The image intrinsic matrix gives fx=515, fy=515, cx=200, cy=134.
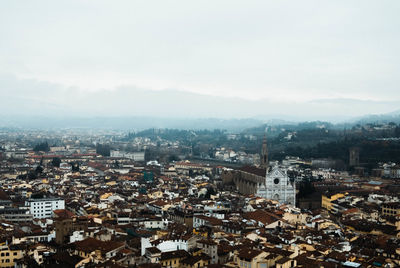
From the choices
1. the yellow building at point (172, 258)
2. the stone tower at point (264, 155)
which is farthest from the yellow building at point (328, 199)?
the yellow building at point (172, 258)

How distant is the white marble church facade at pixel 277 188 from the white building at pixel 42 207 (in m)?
21.4

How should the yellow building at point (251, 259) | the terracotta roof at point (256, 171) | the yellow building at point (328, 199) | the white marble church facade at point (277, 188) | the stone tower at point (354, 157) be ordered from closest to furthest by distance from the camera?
the yellow building at point (251, 259)
the yellow building at point (328, 199)
the white marble church facade at point (277, 188)
the terracotta roof at point (256, 171)
the stone tower at point (354, 157)

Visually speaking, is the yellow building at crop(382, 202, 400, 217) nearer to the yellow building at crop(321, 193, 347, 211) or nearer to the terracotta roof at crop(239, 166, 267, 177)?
the yellow building at crop(321, 193, 347, 211)

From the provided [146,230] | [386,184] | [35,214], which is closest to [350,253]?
[146,230]

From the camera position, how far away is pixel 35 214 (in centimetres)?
4038

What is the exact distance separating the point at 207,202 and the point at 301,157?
2321 inches

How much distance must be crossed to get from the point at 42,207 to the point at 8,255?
48.4 ft

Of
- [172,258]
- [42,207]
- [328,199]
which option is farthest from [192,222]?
[328,199]

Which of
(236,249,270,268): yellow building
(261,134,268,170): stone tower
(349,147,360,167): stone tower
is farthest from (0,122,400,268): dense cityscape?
(349,147,360,167): stone tower

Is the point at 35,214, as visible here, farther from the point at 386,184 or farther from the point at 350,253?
the point at 386,184

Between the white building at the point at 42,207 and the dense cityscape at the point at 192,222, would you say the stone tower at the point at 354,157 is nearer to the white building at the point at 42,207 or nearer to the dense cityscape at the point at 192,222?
the dense cityscape at the point at 192,222

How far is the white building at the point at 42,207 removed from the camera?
40469 mm

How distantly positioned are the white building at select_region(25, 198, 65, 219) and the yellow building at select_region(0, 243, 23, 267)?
1423 cm

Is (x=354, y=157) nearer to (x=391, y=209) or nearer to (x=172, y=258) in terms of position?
(x=391, y=209)
